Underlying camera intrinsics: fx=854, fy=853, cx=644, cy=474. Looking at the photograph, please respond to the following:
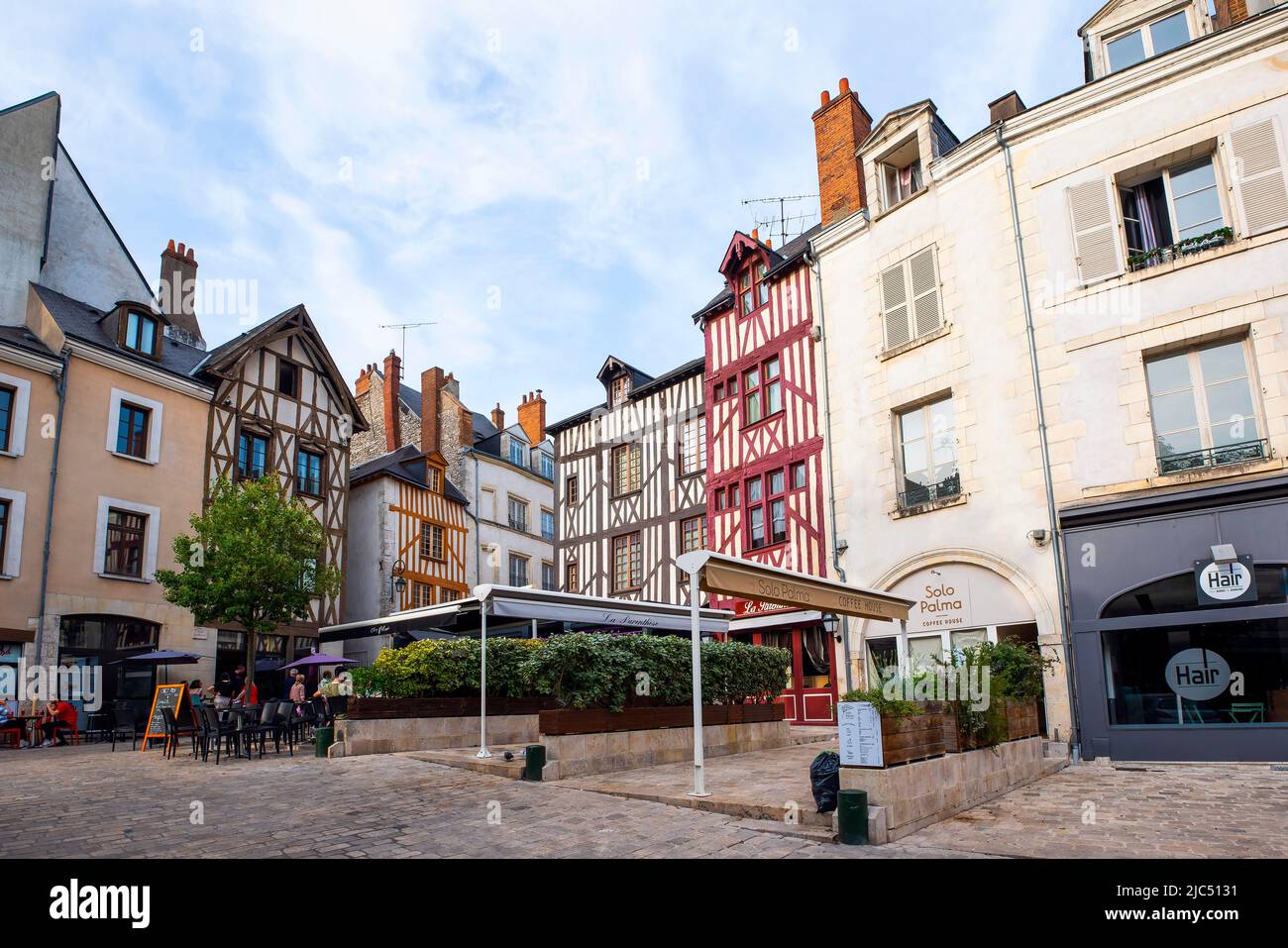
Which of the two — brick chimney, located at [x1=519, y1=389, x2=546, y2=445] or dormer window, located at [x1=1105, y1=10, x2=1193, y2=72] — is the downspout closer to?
dormer window, located at [x1=1105, y1=10, x2=1193, y2=72]

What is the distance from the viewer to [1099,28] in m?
12.1

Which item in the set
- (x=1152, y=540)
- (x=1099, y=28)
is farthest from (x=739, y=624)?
(x=1099, y=28)

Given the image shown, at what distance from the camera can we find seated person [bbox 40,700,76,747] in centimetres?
1434

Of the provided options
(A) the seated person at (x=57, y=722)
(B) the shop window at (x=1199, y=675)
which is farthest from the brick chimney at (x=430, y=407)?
(B) the shop window at (x=1199, y=675)

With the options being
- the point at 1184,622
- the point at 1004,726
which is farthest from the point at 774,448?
the point at 1004,726

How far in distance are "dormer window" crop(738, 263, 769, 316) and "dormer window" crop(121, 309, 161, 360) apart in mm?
12968

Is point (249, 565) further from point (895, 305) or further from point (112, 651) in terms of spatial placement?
point (895, 305)

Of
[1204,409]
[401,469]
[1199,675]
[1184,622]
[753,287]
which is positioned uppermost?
[753,287]

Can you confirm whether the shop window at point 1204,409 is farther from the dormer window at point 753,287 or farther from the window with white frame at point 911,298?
the dormer window at point 753,287

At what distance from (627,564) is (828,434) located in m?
7.18

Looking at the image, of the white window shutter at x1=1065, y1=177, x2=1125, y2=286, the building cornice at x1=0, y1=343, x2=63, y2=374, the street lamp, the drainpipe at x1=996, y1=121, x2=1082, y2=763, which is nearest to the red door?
the street lamp

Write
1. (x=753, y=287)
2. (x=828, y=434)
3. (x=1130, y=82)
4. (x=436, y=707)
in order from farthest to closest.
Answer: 1. (x=753, y=287)
2. (x=828, y=434)
3. (x=1130, y=82)
4. (x=436, y=707)

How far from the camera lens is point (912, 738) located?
6.09 m

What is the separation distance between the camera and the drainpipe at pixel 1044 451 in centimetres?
1062
